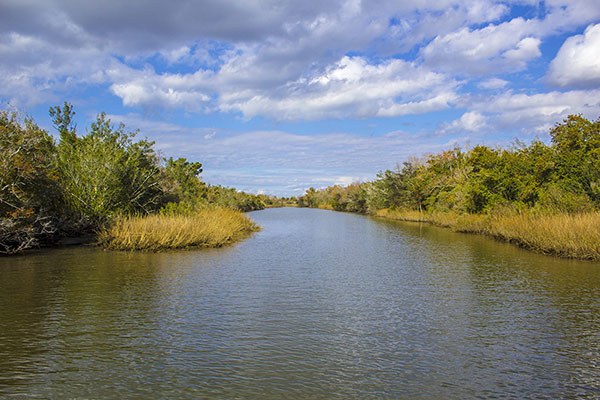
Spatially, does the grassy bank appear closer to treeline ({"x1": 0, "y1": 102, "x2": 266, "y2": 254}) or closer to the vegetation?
the vegetation

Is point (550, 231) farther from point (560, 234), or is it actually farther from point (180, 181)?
point (180, 181)

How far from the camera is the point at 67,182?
26.1 metres

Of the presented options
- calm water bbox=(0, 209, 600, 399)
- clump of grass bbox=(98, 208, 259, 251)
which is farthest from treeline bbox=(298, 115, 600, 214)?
clump of grass bbox=(98, 208, 259, 251)

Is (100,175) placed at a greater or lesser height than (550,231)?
greater

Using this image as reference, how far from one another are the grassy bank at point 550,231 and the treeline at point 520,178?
1.44 metres

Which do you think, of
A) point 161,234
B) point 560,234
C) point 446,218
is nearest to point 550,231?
point 560,234

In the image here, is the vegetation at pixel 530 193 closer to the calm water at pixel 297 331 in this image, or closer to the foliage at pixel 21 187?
the calm water at pixel 297 331

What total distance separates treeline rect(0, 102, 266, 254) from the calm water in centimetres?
316

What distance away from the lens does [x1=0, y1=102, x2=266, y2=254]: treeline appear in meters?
20.6

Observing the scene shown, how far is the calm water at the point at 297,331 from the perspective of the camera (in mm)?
7387

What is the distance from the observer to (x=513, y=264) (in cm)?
1997

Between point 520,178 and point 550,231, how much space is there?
12.2 m

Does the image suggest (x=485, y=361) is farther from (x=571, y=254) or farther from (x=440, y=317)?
(x=571, y=254)

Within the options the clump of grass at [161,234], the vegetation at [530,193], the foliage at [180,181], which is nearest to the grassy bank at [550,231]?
the vegetation at [530,193]
